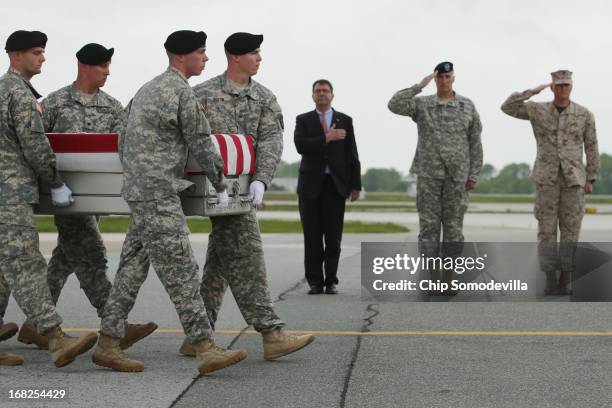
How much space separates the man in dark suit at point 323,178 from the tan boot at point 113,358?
442cm

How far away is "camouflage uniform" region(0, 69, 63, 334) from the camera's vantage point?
656 cm

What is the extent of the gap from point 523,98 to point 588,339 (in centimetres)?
319

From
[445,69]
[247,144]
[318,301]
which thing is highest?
[445,69]

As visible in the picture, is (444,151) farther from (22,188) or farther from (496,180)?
(496,180)

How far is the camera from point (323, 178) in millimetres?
10922

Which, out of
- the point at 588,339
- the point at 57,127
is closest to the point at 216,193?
the point at 57,127

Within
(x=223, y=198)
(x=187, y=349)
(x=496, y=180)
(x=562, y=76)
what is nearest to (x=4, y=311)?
(x=187, y=349)

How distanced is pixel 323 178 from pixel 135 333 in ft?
13.1

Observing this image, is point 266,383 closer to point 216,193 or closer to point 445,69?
point 216,193

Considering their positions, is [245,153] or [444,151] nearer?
[245,153]

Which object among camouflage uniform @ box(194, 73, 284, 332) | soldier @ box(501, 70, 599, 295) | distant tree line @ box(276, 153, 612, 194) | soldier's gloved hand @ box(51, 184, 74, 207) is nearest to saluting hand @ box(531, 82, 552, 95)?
→ soldier @ box(501, 70, 599, 295)

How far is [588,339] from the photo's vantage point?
25.6ft

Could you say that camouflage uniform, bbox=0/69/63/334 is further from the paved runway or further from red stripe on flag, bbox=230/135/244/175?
red stripe on flag, bbox=230/135/244/175

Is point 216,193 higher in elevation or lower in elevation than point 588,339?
higher
